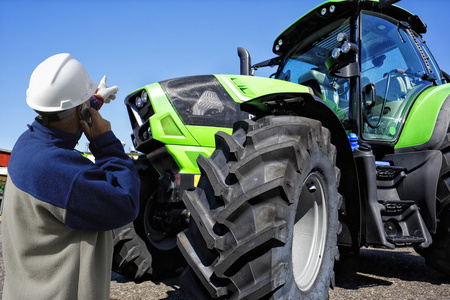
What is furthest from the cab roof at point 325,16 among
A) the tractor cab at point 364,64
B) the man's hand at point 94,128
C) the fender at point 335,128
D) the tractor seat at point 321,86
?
the man's hand at point 94,128

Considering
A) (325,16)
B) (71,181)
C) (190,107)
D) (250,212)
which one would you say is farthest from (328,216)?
(325,16)

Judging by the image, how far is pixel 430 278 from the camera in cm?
396

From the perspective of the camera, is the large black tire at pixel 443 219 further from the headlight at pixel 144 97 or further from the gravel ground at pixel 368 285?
the headlight at pixel 144 97

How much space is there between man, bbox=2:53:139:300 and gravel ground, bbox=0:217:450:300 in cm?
162

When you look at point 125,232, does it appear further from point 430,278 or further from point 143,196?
point 430,278

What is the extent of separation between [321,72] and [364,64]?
403 mm

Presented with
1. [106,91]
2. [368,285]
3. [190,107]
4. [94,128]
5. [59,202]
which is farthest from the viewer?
[368,285]

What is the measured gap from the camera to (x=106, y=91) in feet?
6.11

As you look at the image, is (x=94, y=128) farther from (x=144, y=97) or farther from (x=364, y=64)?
(x=364, y=64)

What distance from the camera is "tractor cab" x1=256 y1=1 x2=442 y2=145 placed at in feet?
11.6

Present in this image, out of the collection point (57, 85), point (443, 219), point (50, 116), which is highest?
point (57, 85)

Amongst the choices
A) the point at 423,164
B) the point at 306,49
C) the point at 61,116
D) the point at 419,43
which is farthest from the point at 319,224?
the point at 419,43

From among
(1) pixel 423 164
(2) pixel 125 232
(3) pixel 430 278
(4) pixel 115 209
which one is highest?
(4) pixel 115 209

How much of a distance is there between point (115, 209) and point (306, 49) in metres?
3.14
